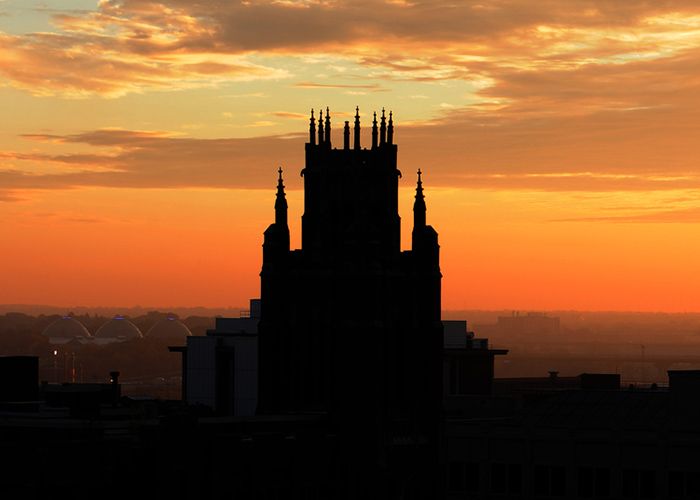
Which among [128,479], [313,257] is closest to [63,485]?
[128,479]

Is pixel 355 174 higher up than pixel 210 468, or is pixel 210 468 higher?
pixel 355 174

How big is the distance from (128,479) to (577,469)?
49371mm

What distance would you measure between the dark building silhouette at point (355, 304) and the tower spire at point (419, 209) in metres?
0.41

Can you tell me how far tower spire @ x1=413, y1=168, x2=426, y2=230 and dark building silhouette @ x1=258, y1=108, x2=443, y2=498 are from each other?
1.34 ft

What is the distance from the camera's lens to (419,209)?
500ft

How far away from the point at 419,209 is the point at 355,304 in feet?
35.3

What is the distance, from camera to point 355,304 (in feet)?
477

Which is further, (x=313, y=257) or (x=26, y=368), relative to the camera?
(x=26, y=368)

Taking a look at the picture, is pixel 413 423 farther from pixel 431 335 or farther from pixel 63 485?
pixel 63 485

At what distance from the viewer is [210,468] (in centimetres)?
13538

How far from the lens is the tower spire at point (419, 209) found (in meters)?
152

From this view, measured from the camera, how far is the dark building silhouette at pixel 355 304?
478 feet

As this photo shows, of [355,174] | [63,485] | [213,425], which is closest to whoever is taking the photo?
[63,485]

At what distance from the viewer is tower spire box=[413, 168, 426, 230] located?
15188 cm
